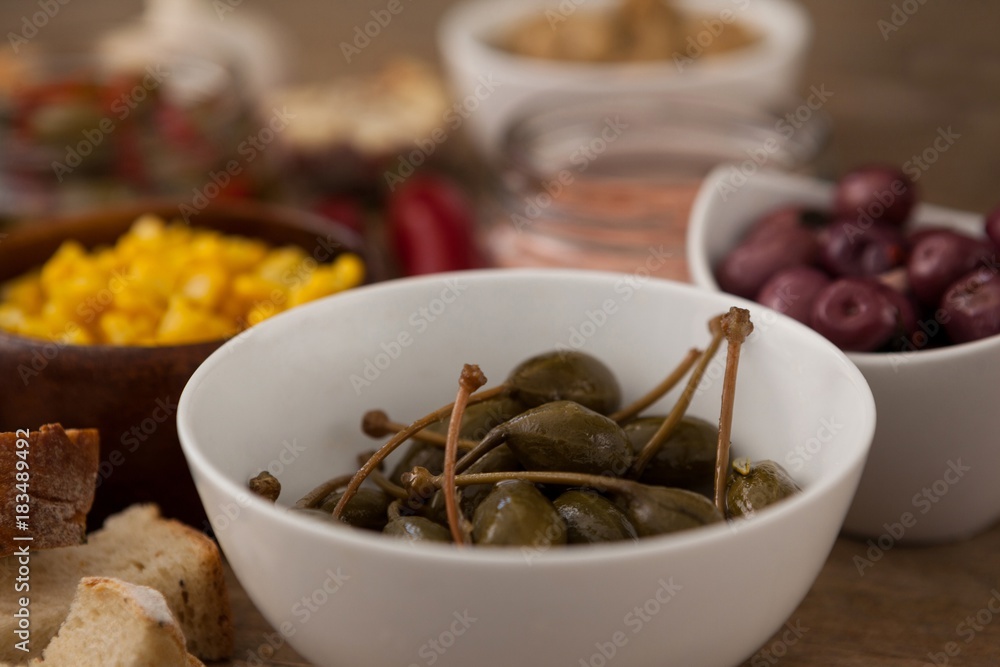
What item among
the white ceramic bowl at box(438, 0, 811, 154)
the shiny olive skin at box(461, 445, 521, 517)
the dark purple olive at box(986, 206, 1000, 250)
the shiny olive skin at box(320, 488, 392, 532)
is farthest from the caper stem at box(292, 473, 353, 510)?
the white ceramic bowl at box(438, 0, 811, 154)

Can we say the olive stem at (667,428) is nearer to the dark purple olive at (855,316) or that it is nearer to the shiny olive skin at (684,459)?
the shiny olive skin at (684,459)

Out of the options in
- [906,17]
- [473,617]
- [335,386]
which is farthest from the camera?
[906,17]

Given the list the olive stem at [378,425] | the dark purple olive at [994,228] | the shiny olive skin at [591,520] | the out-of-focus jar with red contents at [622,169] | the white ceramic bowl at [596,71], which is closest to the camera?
the shiny olive skin at [591,520]

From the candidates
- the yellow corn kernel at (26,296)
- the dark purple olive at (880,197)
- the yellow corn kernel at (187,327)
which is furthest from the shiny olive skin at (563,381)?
the yellow corn kernel at (26,296)

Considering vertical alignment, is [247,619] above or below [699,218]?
below

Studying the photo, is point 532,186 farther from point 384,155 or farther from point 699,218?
point 384,155

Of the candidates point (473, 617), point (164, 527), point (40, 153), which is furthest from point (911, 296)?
point (40, 153)

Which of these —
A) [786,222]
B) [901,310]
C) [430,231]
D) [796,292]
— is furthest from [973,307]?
[430,231]
